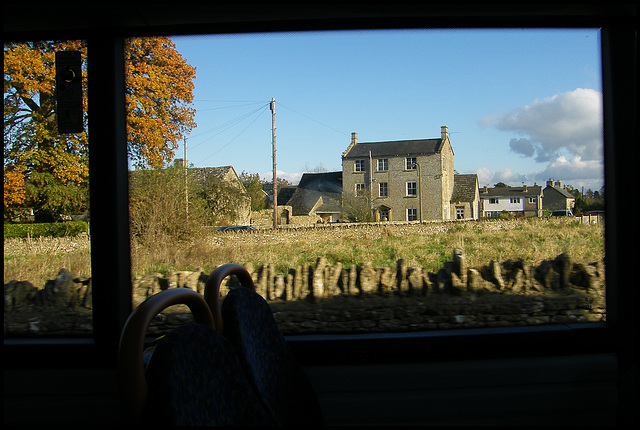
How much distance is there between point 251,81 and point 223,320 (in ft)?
4.19

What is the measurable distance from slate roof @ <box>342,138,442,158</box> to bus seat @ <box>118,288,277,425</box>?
1.26 metres

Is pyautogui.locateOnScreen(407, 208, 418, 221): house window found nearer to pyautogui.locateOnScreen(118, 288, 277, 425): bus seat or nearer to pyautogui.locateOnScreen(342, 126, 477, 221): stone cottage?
pyautogui.locateOnScreen(342, 126, 477, 221): stone cottage

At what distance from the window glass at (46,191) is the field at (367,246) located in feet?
0.11

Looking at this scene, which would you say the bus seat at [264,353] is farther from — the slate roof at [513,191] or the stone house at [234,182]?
the slate roof at [513,191]

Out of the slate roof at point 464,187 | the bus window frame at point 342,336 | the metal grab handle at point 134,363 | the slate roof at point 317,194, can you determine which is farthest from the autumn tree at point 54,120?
the metal grab handle at point 134,363

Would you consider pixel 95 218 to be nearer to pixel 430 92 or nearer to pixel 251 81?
pixel 251 81

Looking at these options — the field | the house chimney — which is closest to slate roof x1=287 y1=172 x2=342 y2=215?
the field

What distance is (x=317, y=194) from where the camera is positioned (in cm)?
218

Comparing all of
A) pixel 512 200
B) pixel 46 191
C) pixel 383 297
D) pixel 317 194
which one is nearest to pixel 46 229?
pixel 46 191

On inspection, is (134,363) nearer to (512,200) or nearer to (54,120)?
(54,120)

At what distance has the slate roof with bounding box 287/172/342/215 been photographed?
2.13 m

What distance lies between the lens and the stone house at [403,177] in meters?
2.05

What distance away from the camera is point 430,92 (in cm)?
204

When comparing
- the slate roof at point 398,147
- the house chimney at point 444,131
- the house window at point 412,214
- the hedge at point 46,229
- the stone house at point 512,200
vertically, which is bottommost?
the hedge at point 46,229
